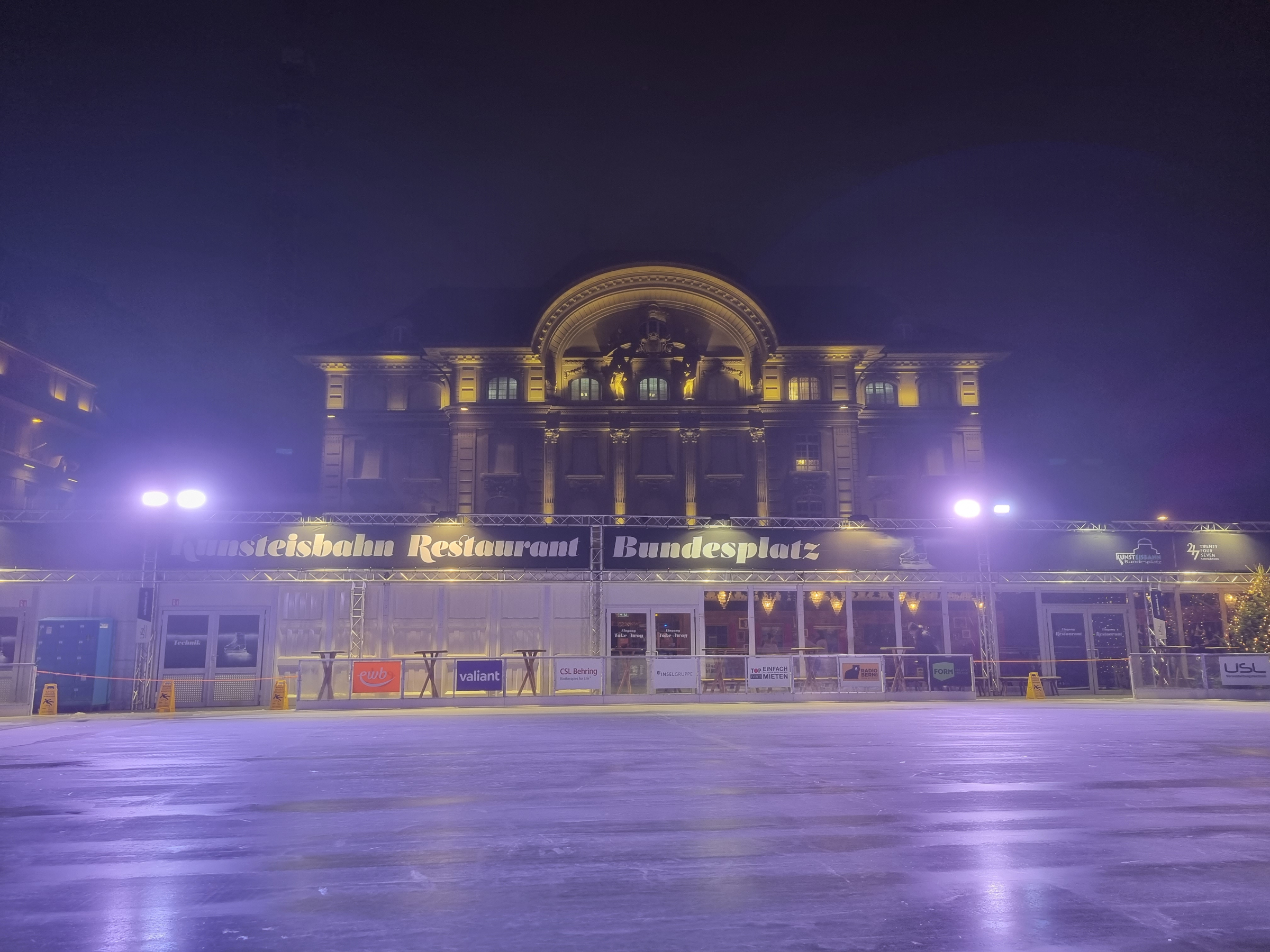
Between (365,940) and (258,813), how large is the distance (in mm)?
4199

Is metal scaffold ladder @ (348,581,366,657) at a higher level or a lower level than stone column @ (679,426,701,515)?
lower

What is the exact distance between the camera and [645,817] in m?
7.73

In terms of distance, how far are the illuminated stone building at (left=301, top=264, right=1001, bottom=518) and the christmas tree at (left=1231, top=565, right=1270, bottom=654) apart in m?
12.9

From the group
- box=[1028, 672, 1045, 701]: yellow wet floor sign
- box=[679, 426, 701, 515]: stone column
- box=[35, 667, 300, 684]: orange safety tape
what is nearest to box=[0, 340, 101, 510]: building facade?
box=[35, 667, 300, 684]: orange safety tape

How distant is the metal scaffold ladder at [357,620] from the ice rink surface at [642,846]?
12257mm

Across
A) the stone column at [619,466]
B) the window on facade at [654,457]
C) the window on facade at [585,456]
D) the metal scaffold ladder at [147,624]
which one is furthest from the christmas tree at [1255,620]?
the metal scaffold ladder at [147,624]

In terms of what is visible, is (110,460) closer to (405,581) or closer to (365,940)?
(405,581)

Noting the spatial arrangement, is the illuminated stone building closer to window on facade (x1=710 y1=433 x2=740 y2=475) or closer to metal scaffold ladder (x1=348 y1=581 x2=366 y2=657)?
window on facade (x1=710 y1=433 x2=740 y2=475)

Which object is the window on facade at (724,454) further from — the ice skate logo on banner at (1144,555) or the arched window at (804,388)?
the ice skate logo on banner at (1144,555)

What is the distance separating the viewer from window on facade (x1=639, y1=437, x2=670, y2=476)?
37781 millimetres

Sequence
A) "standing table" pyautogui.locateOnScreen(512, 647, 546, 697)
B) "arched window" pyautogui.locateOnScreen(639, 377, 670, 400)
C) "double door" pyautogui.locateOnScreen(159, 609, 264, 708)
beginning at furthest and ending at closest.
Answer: "arched window" pyautogui.locateOnScreen(639, 377, 670, 400) → "double door" pyautogui.locateOnScreen(159, 609, 264, 708) → "standing table" pyautogui.locateOnScreen(512, 647, 546, 697)

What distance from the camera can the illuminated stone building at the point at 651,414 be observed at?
37562 millimetres

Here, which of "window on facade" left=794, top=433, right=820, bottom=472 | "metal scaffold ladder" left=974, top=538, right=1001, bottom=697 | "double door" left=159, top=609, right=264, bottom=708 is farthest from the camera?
"window on facade" left=794, top=433, right=820, bottom=472

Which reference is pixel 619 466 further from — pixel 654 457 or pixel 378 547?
pixel 378 547
